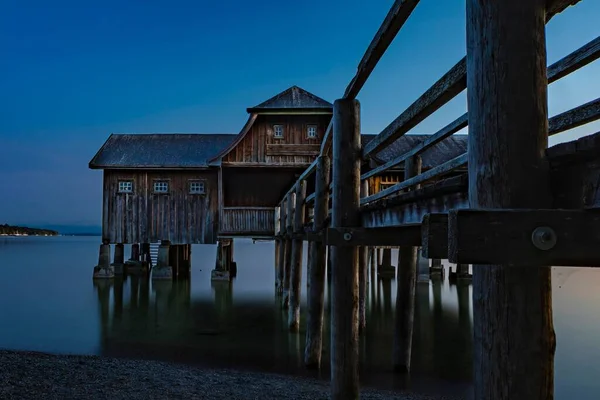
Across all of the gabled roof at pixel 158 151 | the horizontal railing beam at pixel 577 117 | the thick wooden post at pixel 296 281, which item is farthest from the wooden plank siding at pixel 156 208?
the horizontal railing beam at pixel 577 117

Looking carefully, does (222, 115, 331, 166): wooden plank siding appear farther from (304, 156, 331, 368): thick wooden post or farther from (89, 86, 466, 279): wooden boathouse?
(304, 156, 331, 368): thick wooden post

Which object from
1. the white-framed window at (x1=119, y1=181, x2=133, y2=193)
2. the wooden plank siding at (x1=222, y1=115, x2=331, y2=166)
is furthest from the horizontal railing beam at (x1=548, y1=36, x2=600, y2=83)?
the white-framed window at (x1=119, y1=181, x2=133, y2=193)

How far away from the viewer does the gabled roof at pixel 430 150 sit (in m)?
19.8

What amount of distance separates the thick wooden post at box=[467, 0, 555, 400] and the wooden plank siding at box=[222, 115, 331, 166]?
58.3 ft

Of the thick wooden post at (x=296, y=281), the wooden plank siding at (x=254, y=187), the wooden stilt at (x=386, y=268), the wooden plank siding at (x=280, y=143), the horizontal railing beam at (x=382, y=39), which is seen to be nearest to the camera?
the horizontal railing beam at (x=382, y=39)

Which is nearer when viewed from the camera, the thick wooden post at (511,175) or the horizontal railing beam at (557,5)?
the thick wooden post at (511,175)

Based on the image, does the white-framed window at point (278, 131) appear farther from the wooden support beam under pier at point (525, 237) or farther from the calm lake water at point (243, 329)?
the wooden support beam under pier at point (525, 237)

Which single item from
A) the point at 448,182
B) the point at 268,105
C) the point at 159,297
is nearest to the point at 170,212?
the point at 159,297

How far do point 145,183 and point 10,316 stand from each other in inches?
307

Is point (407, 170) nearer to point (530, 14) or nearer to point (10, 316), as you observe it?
point (530, 14)

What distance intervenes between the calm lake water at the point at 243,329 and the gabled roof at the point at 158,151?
5.18 metres

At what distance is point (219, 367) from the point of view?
8406 mm

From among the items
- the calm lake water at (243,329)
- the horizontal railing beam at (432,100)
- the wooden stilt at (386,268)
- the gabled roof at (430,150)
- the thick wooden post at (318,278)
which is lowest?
the calm lake water at (243,329)

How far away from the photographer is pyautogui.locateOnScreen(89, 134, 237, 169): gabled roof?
815 inches
